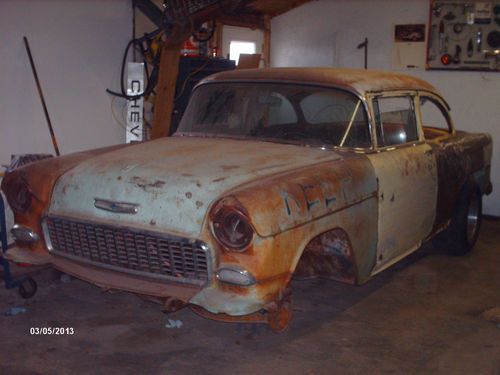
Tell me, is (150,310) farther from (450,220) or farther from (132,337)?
(450,220)

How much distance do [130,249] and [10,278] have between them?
1307 millimetres

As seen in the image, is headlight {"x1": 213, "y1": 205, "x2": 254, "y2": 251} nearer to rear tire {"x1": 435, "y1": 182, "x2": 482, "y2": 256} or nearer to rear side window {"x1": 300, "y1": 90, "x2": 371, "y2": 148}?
rear side window {"x1": 300, "y1": 90, "x2": 371, "y2": 148}

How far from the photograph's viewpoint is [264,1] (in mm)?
9094

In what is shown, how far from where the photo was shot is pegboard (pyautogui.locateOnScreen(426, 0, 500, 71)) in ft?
23.7

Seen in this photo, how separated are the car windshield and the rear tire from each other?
1.66 meters

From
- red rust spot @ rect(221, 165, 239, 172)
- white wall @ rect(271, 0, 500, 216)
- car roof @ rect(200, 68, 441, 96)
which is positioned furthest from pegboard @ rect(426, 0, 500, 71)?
red rust spot @ rect(221, 165, 239, 172)

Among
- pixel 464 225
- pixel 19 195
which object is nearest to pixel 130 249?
pixel 19 195

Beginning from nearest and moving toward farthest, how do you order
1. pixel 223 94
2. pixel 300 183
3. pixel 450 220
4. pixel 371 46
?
pixel 300 183 < pixel 223 94 < pixel 450 220 < pixel 371 46

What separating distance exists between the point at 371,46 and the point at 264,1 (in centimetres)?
181

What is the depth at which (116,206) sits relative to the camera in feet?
11.1

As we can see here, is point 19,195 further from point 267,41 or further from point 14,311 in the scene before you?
point 267,41

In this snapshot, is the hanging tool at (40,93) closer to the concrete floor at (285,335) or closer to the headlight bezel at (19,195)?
the concrete floor at (285,335)

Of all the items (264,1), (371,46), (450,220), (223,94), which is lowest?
(450,220)

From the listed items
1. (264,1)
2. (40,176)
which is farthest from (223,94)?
(264,1)
